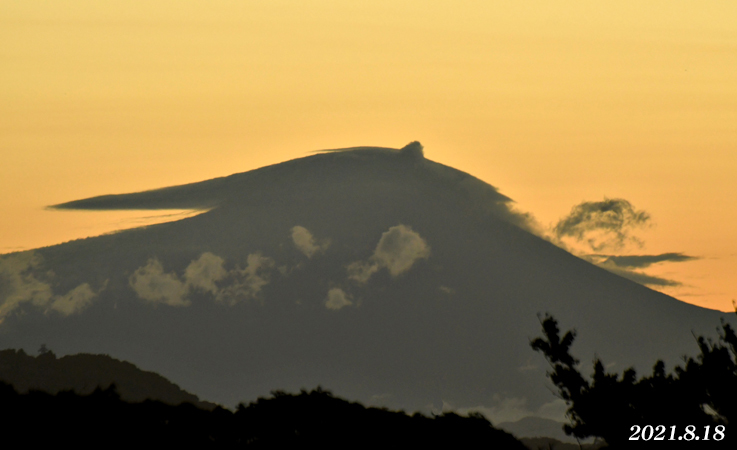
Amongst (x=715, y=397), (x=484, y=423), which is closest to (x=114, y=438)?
(x=484, y=423)

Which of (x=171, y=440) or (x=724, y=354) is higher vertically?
(x=724, y=354)

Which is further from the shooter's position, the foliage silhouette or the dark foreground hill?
the foliage silhouette

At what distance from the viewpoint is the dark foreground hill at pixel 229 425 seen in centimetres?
2273

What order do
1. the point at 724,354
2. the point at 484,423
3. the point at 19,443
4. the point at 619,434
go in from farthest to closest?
the point at 724,354 < the point at 619,434 < the point at 484,423 < the point at 19,443

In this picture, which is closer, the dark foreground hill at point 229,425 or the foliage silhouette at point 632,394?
the dark foreground hill at point 229,425

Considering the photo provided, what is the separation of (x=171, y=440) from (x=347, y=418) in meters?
5.15

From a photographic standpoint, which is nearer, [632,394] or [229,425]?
[229,425]

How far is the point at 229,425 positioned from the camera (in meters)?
23.6

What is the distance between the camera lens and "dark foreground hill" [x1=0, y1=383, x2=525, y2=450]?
74.6 ft

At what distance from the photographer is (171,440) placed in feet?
74.8

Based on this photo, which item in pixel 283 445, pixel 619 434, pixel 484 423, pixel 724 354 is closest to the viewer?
pixel 283 445

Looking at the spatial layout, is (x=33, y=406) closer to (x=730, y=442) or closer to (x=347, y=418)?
(x=347, y=418)

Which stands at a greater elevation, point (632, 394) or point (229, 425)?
point (632, 394)

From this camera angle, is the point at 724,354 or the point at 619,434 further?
the point at 724,354
